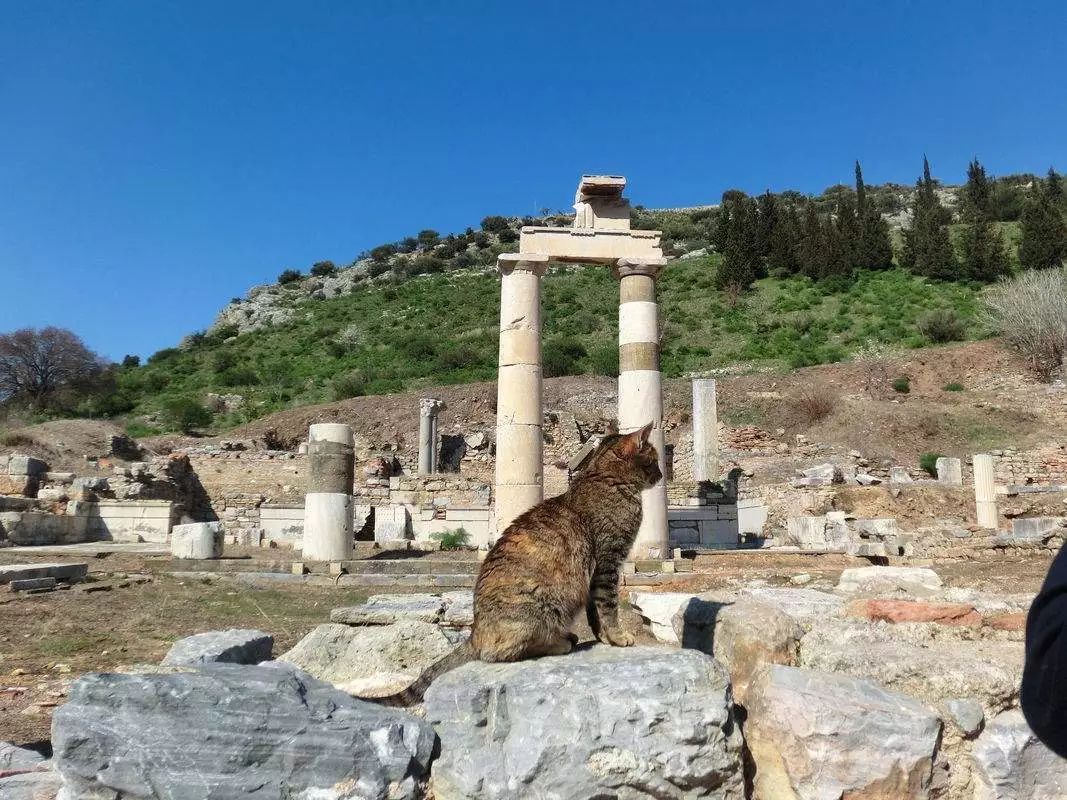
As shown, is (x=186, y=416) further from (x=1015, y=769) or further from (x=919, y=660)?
(x=1015, y=769)

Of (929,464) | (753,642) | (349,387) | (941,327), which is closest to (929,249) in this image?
(941,327)

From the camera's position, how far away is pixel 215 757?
3174 mm

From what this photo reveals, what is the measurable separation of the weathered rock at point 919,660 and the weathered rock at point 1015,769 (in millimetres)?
217

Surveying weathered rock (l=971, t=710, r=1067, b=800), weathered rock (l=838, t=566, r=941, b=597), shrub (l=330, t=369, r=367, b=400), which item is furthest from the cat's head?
shrub (l=330, t=369, r=367, b=400)

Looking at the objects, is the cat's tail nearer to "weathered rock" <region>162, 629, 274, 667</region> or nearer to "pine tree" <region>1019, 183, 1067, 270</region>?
"weathered rock" <region>162, 629, 274, 667</region>

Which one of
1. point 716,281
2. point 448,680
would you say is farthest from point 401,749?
point 716,281

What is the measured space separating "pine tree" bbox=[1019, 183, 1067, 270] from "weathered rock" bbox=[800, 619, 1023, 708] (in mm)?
54018

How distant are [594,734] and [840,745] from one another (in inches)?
40.0

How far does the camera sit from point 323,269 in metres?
86.6

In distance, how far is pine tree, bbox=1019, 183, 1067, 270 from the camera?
5003 centimetres

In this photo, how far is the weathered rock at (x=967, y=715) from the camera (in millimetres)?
3491

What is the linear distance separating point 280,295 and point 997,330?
62.9 metres

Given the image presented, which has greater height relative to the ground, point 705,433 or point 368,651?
point 705,433

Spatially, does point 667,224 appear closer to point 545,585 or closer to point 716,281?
point 716,281
